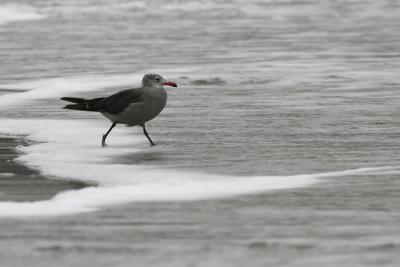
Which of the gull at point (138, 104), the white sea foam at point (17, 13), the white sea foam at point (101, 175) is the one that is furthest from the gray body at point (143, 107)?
the white sea foam at point (17, 13)

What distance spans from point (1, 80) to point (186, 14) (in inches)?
623

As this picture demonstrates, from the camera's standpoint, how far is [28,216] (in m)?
7.57

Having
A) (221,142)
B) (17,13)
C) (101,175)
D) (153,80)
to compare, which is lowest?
(17,13)

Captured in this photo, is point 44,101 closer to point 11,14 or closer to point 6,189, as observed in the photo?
point 6,189

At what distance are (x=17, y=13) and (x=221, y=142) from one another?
22.7m

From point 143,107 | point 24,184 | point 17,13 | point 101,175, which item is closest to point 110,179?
point 101,175

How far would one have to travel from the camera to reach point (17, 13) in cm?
3300

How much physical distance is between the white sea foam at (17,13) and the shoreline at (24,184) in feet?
66.2

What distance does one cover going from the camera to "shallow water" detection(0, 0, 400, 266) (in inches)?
267

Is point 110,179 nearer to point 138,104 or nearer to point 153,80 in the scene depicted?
point 138,104

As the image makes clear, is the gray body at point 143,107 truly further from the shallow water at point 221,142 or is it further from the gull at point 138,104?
the shallow water at point 221,142

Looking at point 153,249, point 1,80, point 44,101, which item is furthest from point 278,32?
point 153,249

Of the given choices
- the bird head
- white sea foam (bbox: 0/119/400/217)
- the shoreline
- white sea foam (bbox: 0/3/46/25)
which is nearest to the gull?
the bird head

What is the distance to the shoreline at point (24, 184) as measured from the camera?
8297mm
